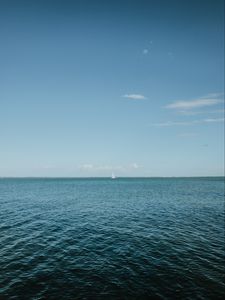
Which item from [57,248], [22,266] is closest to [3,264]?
[22,266]

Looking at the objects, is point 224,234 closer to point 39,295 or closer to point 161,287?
point 161,287

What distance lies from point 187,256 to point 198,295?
7.74m

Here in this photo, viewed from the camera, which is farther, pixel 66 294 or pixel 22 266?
pixel 22 266

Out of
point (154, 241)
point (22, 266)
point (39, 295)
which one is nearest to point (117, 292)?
point (39, 295)

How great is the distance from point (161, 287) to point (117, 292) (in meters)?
3.63

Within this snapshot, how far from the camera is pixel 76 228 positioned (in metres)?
34.8

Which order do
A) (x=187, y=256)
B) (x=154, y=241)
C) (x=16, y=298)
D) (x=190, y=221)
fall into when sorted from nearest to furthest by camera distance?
1. (x=16, y=298)
2. (x=187, y=256)
3. (x=154, y=241)
4. (x=190, y=221)

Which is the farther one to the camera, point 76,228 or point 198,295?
point 76,228

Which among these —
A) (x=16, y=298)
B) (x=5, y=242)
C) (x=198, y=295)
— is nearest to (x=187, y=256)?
(x=198, y=295)

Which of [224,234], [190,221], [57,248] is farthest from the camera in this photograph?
[190,221]

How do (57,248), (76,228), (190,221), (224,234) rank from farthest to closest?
(190,221), (76,228), (224,234), (57,248)

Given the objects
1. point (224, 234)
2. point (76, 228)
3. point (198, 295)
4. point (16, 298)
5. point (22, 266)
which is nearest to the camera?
point (16, 298)

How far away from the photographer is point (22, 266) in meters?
20.5

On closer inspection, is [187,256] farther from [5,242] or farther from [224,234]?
[5,242]
